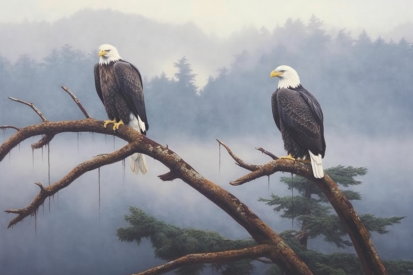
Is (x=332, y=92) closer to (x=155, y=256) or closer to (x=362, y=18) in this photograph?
(x=362, y=18)

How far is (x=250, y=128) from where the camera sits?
4258 millimetres

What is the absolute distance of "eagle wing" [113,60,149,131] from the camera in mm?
3641

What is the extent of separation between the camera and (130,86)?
365cm

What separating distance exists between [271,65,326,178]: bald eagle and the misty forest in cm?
57

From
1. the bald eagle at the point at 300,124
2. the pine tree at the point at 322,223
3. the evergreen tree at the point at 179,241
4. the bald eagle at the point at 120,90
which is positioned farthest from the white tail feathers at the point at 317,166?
the bald eagle at the point at 120,90

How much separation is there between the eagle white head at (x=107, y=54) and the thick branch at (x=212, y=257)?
1527mm

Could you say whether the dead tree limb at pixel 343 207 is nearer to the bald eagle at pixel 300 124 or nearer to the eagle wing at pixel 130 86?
the bald eagle at pixel 300 124

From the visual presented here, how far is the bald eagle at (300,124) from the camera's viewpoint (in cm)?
354

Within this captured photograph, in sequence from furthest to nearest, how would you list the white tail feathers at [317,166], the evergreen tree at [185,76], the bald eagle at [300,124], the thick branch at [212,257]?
1. the evergreen tree at [185,76]
2. the bald eagle at [300,124]
3. the white tail feathers at [317,166]
4. the thick branch at [212,257]

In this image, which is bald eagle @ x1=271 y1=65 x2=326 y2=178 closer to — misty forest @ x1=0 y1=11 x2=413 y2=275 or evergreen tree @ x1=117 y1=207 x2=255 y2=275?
misty forest @ x1=0 y1=11 x2=413 y2=275

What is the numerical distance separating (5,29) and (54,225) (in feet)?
5.52

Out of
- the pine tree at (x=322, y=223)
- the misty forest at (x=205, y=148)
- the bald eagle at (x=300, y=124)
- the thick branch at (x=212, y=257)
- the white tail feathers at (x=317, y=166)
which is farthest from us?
the misty forest at (x=205, y=148)

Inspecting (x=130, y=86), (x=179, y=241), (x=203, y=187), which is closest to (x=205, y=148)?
(x=179, y=241)

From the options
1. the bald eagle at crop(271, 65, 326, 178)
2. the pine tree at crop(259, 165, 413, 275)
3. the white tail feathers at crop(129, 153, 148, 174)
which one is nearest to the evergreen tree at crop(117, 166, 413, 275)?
the pine tree at crop(259, 165, 413, 275)
